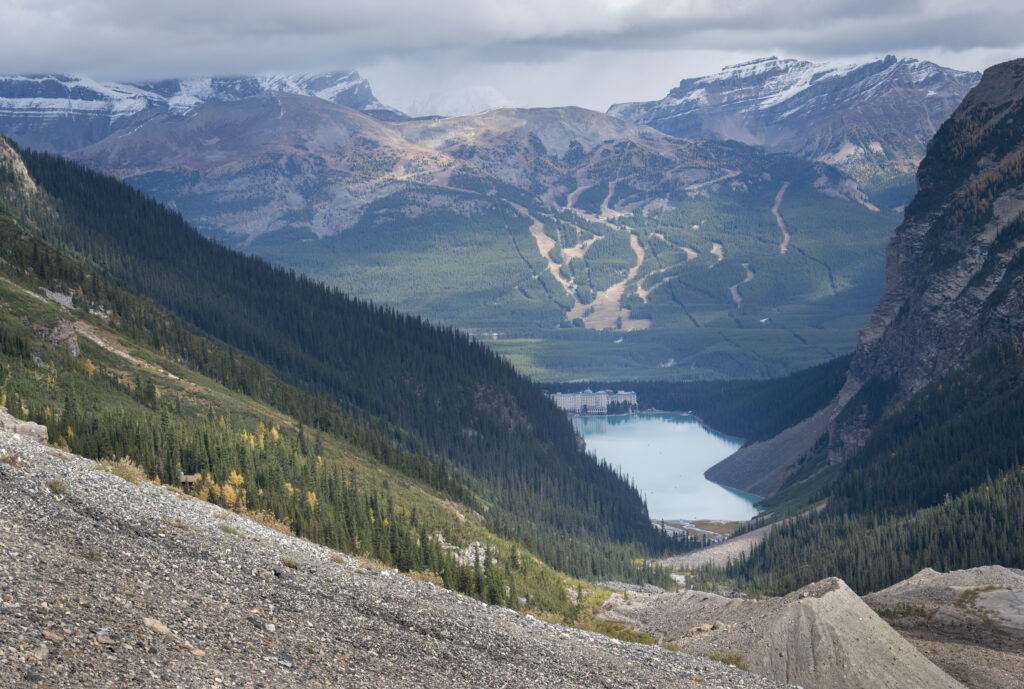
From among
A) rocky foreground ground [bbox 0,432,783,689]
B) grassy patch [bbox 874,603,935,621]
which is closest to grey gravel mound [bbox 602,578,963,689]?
rocky foreground ground [bbox 0,432,783,689]

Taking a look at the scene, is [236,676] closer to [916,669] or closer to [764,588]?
[916,669]

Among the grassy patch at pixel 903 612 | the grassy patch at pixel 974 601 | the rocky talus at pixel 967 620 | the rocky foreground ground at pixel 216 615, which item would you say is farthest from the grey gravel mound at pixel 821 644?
the grassy patch at pixel 974 601

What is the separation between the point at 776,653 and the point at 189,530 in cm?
4423

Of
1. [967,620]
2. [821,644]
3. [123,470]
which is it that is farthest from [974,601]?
[123,470]

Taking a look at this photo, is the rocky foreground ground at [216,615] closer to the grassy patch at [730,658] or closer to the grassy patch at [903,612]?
the grassy patch at [730,658]

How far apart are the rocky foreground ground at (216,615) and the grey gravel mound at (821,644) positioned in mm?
9467

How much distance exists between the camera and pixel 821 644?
79.2 metres

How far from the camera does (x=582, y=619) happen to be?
108000mm

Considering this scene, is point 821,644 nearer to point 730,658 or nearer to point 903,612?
point 730,658

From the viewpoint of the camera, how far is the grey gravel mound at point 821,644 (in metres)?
76.4

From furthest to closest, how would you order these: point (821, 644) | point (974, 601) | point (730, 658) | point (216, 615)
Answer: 1. point (974, 601)
2. point (730, 658)
3. point (821, 644)
4. point (216, 615)

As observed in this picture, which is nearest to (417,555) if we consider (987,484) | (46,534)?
(46,534)

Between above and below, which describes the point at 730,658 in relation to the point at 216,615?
below

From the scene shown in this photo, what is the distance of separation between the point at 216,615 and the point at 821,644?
4691cm
